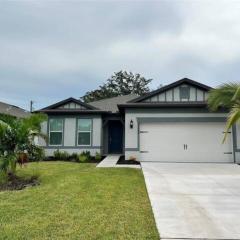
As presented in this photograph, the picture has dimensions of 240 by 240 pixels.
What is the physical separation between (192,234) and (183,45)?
495 inches

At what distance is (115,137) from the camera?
20.3 metres

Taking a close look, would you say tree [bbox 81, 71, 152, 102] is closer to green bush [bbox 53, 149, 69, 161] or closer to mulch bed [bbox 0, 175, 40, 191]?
green bush [bbox 53, 149, 69, 161]

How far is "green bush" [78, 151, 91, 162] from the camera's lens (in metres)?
16.0

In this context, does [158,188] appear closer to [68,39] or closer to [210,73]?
[68,39]

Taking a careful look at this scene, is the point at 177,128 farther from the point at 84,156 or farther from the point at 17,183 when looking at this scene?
the point at 17,183

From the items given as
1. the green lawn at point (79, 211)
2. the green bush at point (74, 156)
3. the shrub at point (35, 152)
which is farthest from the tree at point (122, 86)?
the green lawn at point (79, 211)

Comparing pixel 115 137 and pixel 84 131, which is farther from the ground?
pixel 84 131

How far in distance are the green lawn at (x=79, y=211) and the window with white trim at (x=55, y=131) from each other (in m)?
8.34

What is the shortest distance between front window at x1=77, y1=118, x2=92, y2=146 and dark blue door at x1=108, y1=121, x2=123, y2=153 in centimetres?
246

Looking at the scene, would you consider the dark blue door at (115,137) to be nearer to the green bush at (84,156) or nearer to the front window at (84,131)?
the front window at (84,131)

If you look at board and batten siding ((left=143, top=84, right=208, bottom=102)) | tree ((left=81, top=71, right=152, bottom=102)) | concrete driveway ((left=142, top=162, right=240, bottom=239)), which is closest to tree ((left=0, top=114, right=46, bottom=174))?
concrete driveway ((left=142, top=162, right=240, bottom=239))

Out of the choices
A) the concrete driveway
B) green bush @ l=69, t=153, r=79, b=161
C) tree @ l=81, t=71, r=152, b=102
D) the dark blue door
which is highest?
tree @ l=81, t=71, r=152, b=102

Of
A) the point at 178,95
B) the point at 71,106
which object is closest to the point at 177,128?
the point at 178,95

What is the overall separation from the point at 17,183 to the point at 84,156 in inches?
289
